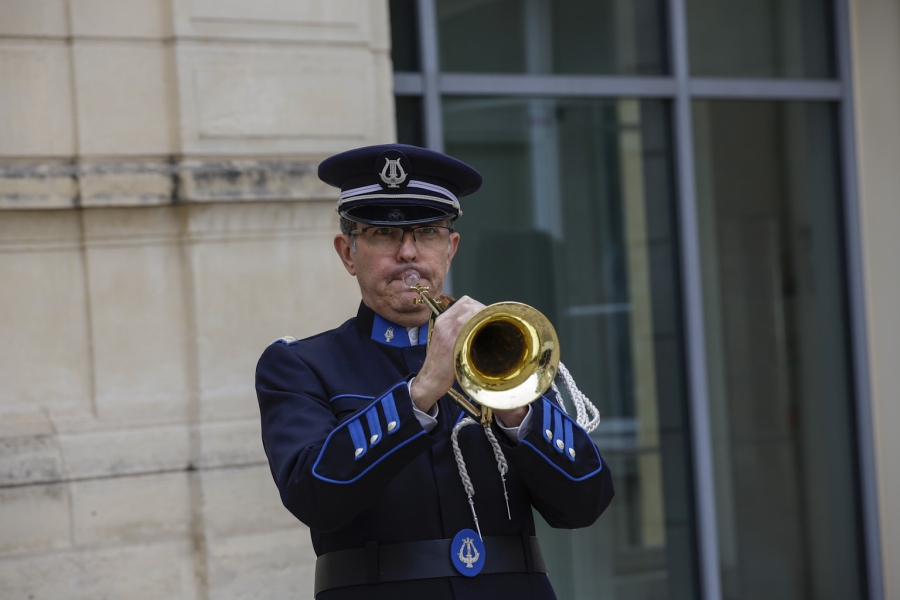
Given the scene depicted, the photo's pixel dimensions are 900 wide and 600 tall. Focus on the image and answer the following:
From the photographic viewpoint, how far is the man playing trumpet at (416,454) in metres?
2.11

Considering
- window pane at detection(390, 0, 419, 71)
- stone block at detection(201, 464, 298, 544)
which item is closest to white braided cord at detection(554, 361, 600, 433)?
stone block at detection(201, 464, 298, 544)

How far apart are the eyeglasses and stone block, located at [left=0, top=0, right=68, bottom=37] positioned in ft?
6.28

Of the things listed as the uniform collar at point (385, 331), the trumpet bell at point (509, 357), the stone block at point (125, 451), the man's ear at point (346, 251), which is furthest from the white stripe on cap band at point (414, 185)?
the stone block at point (125, 451)

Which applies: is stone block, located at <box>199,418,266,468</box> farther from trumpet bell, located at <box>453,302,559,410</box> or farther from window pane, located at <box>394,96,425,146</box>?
trumpet bell, located at <box>453,302,559,410</box>

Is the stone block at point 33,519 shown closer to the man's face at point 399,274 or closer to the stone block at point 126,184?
the stone block at point 126,184

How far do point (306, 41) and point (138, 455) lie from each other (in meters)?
1.70

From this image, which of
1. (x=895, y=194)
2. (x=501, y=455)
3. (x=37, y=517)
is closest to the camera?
(x=501, y=455)

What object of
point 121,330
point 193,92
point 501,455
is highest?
point 193,92

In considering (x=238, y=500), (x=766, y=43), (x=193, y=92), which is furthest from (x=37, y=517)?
(x=766, y=43)

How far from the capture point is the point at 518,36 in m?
4.54

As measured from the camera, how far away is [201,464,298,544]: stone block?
3.60m

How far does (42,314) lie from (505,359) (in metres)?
2.17

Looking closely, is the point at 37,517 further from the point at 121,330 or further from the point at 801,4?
the point at 801,4

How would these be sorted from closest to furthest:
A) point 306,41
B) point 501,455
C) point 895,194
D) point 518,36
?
point 501,455
point 306,41
point 518,36
point 895,194
